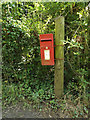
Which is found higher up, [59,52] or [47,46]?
[47,46]

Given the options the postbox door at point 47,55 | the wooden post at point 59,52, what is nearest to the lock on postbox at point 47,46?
the postbox door at point 47,55

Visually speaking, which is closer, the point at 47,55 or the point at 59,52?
the point at 47,55

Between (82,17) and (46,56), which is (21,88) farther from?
(82,17)

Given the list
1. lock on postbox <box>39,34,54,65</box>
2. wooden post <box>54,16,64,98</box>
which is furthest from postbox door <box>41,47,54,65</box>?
wooden post <box>54,16,64,98</box>

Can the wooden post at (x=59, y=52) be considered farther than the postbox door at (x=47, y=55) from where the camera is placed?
Yes

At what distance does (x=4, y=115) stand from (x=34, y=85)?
38.3 inches

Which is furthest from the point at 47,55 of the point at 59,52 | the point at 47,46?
the point at 59,52

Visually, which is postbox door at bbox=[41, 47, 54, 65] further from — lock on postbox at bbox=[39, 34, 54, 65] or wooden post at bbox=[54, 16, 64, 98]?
wooden post at bbox=[54, 16, 64, 98]

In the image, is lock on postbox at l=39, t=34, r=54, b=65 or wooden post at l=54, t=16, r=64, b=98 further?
wooden post at l=54, t=16, r=64, b=98

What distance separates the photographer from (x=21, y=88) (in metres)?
2.75

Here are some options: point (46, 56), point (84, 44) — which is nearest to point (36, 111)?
point (46, 56)

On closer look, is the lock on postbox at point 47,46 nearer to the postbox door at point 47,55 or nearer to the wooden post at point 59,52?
the postbox door at point 47,55

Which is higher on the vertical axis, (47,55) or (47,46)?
(47,46)

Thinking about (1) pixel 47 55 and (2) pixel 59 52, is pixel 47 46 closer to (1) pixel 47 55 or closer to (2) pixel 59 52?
(1) pixel 47 55
